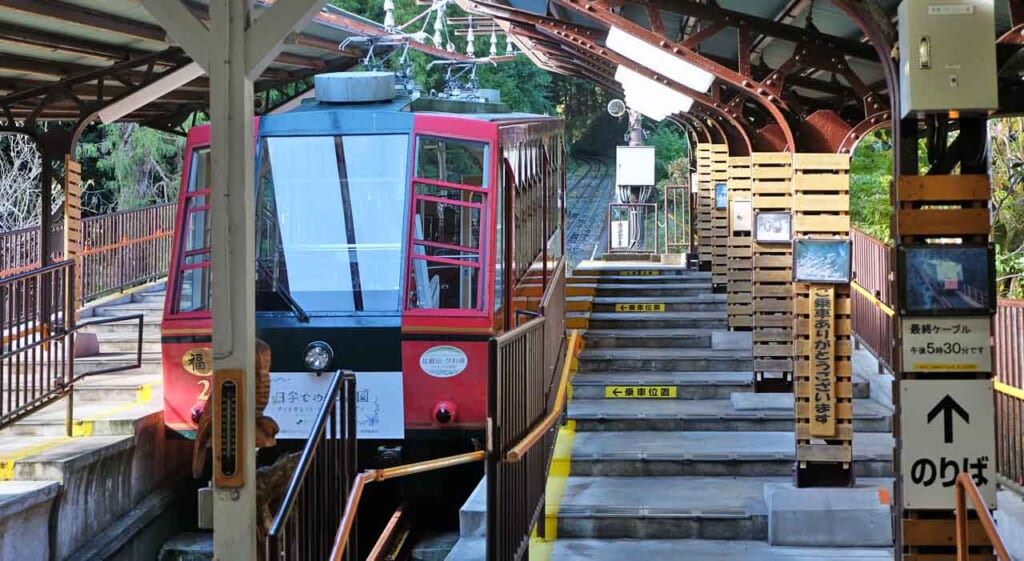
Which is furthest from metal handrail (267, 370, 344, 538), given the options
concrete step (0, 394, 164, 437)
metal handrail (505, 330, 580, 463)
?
concrete step (0, 394, 164, 437)

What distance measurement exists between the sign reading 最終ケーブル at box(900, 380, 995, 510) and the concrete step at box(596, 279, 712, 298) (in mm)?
11066

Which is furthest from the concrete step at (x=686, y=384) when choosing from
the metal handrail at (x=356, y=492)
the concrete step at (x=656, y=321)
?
Result: the metal handrail at (x=356, y=492)

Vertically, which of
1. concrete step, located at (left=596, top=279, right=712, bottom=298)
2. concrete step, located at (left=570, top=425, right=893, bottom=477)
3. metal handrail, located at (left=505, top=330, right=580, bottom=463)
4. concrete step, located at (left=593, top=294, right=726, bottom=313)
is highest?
concrete step, located at (left=596, top=279, right=712, bottom=298)

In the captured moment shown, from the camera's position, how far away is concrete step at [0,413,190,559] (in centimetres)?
871

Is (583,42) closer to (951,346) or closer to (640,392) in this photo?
(640,392)

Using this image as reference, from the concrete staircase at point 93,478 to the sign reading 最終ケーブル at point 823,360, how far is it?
542 cm

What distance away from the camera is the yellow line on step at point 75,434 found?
8766 mm

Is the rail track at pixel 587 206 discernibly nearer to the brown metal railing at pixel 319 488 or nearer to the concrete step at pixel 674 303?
the concrete step at pixel 674 303

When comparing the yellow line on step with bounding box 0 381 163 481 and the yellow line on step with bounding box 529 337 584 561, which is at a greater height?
the yellow line on step with bounding box 0 381 163 481

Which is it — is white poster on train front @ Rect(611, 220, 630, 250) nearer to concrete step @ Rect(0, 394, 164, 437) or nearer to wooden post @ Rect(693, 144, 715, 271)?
wooden post @ Rect(693, 144, 715, 271)

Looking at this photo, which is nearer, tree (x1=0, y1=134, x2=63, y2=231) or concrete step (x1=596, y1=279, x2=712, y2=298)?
concrete step (x1=596, y1=279, x2=712, y2=298)

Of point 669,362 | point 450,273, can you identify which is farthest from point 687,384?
point 450,273

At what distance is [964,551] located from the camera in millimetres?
5367

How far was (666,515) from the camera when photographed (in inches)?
343
